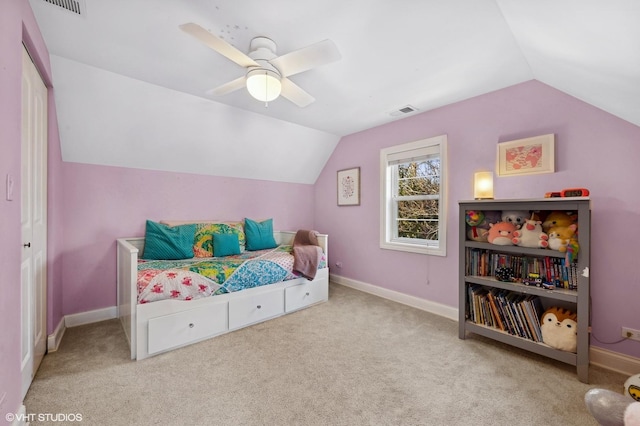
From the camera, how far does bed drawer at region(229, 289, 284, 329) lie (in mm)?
2419

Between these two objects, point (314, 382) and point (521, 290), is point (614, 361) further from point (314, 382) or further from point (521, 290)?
point (314, 382)

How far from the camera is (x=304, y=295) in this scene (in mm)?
2982

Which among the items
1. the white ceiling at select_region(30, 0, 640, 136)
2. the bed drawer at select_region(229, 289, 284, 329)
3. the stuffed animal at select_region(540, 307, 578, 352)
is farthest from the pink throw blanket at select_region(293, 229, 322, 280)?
the stuffed animal at select_region(540, 307, 578, 352)

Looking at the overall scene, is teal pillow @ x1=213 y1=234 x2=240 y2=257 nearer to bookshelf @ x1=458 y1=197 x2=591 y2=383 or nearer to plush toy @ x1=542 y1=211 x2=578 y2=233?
bookshelf @ x1=458 y1=197 x2=591 y2=383

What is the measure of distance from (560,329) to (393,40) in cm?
229

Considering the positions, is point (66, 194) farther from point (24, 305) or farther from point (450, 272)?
point (450, 272)

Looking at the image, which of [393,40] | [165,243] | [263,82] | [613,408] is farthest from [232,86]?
[613,408]

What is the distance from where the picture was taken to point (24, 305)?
155cm

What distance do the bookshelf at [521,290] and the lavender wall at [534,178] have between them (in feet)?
0.93

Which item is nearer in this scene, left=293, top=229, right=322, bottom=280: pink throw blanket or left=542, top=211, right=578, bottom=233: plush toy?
left=542, top=211, right=578, bottom=233: plush toy

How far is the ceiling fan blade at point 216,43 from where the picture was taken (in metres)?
1.30

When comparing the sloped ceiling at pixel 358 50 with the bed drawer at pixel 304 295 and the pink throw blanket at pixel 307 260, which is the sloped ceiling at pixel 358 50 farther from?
the bed drawer at pixel 304 295

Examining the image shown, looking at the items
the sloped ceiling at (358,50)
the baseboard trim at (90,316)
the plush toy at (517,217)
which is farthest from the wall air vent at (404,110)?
the baseboard trim at (90,316)

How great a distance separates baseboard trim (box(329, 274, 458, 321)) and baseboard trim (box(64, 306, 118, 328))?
9.05ft
